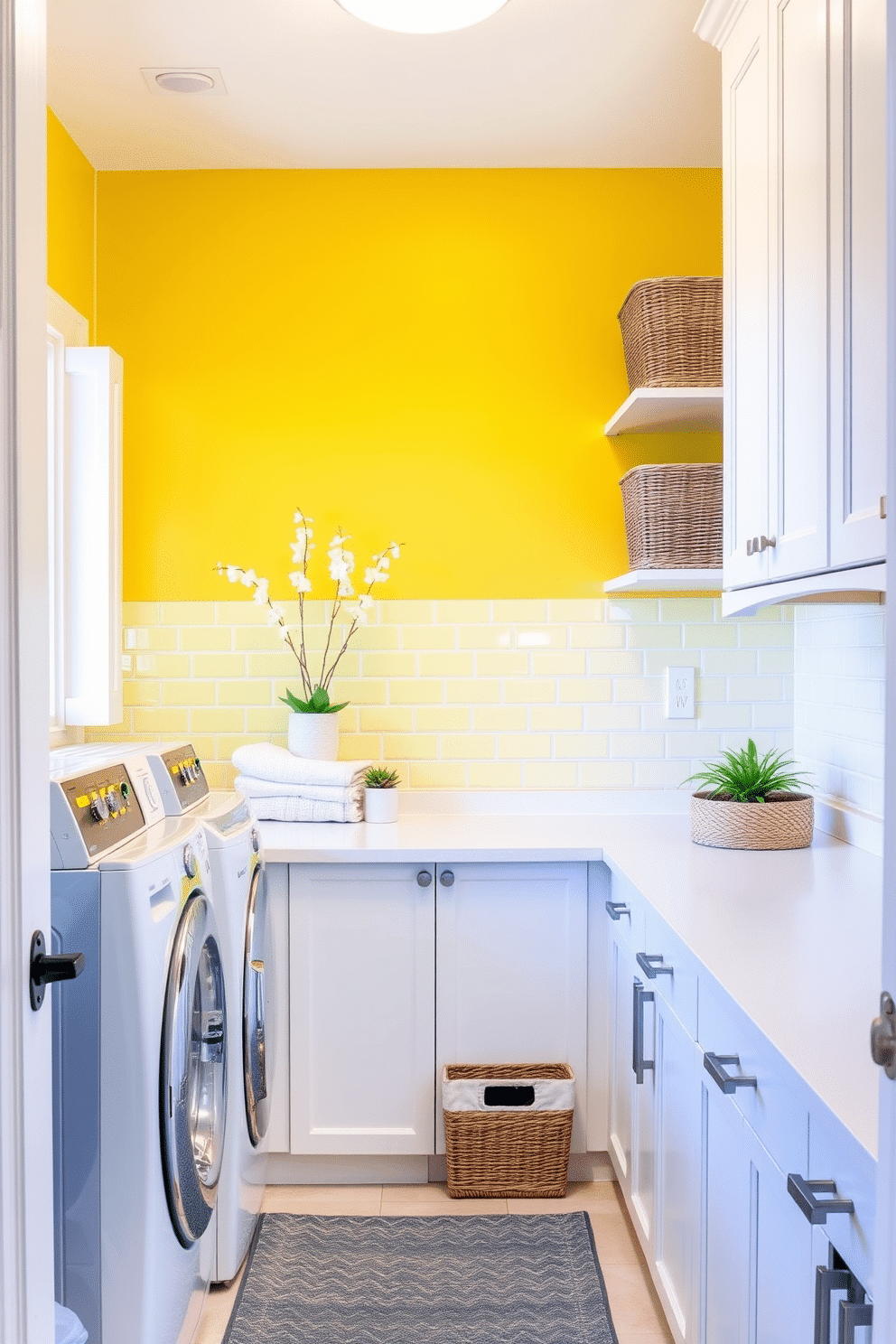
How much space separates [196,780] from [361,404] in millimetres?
Result: 1220

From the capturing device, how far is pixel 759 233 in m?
2.09

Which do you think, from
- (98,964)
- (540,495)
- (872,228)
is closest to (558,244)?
(540,495)

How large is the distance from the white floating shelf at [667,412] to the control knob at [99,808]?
1.65 meters

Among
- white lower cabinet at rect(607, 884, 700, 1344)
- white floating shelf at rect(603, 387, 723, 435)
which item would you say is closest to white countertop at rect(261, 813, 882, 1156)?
white lower cabinet at rect(607, 884, 700, 1344)

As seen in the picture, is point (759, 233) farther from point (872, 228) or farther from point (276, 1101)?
point (276, 1101)

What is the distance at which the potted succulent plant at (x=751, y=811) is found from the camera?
8.14ft

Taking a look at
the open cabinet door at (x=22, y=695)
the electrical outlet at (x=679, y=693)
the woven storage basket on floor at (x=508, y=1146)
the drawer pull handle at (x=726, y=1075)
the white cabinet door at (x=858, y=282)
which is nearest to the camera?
the open cabinet door at (x=22, y=695)

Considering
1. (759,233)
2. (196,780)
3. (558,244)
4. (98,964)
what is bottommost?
(98,964)

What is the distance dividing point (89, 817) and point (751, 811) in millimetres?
1430

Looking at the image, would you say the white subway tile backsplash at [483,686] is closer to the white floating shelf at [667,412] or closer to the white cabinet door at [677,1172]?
the white floating shelf at [667,412]

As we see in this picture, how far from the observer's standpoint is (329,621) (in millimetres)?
3184

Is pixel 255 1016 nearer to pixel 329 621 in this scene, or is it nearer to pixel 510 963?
pixel 510 963

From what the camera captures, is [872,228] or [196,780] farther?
[196,780]

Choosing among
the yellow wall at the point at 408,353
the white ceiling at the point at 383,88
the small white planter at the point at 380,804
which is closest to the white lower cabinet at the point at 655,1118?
the small white planter at the point at 380,804
